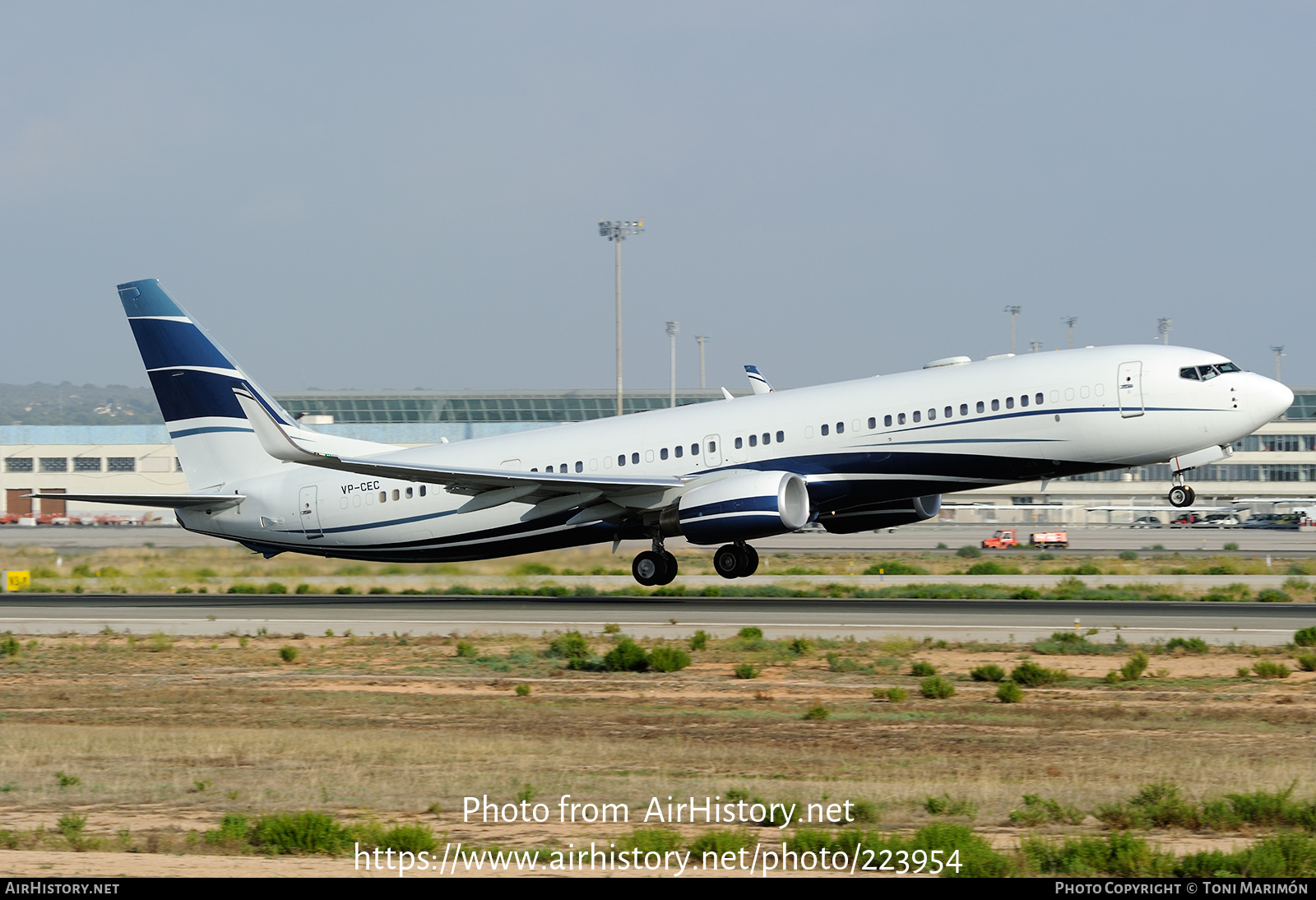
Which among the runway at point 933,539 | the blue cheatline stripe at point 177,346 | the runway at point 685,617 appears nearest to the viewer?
the runway at point 685,617

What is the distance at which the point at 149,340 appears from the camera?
1486 inches

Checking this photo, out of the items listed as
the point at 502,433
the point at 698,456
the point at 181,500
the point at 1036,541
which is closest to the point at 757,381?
the point at 698,456

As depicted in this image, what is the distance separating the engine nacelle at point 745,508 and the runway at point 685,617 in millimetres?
2041

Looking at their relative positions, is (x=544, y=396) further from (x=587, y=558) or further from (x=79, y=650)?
(x=79, y=650)

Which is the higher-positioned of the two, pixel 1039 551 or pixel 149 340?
pixel 149 340

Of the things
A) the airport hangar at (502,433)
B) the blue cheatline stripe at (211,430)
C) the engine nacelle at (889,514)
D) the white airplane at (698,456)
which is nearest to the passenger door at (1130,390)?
the white airplane at (698,456)

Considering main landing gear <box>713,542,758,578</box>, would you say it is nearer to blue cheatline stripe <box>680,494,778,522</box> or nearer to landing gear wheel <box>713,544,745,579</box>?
landing gear wheel <box>713,544,745,579</box>

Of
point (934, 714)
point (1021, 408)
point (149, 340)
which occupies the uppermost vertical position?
point (149, 340)

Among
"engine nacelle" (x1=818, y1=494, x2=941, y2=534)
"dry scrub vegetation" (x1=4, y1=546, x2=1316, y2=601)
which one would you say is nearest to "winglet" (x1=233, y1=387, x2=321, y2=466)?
"dry scrub vegetation" (x1=4, y1=546, x2=1316, y2=601)

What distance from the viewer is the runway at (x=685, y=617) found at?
93.2 ft

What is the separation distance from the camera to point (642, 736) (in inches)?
676

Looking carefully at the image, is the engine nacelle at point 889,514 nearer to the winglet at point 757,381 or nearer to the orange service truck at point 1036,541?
the winglet at point 757,381
